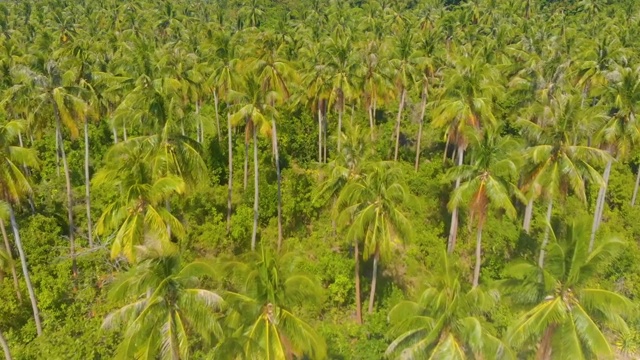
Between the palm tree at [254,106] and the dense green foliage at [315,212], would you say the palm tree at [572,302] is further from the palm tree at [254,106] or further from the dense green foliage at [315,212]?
the palm tree at [254,106]

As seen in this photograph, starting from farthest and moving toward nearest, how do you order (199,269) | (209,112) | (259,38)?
(209,112) < (259,38) < (199,269)

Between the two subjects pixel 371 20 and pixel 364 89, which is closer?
pixel 364 89

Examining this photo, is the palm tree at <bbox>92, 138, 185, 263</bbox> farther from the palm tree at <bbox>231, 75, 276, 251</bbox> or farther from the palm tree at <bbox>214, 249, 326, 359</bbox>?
the palm tree at <bbox>231, 75, 276, 251</bbox>

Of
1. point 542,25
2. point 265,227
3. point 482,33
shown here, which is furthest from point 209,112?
point 542,25

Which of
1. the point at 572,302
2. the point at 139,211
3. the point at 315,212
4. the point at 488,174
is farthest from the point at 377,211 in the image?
the point at 315,212

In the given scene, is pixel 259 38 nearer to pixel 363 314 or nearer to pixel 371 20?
pixel 363 314

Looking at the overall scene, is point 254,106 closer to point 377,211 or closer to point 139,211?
point 377,211
